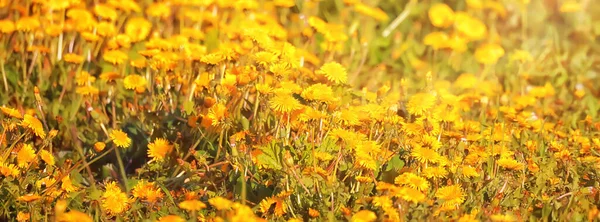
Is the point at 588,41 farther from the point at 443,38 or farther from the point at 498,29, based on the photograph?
the point at 443,38

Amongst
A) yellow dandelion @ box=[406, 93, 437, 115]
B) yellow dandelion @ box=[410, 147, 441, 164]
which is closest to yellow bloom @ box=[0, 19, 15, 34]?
yellow dandelion @ box=[406, 93, 437, 115]

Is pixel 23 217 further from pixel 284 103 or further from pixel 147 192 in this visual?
pixel 284 103

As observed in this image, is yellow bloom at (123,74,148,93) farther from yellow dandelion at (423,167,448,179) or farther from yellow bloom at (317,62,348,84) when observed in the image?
yellow dandelion at (423,167,448,179)

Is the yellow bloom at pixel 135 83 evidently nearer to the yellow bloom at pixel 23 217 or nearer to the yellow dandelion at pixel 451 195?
the yellow bloom at pixel 23 217

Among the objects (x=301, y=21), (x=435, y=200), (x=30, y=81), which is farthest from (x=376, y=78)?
(x=435, y=200)

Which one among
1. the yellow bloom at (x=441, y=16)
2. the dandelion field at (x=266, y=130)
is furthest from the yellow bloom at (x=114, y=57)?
the yellow bloom at (x=441, y=16)

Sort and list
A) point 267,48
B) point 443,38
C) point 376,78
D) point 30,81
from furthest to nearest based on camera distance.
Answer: point 443,38
point 376,78
point 30,81
point 267,48
